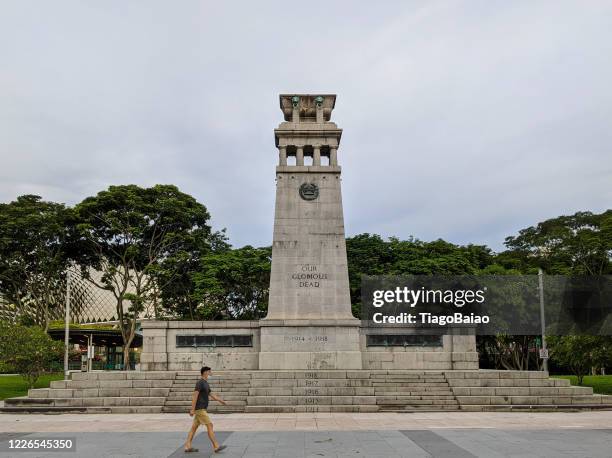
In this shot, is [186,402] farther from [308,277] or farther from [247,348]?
[308,277]

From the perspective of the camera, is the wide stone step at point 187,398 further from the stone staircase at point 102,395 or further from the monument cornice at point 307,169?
the monument cornice at point 307,169

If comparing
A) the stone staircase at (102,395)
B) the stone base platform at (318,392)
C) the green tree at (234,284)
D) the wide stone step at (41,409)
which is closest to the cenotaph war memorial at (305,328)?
the stone base platform at (318,392)

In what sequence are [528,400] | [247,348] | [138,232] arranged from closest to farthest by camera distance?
[528,400]
[247,348]
[138,232]

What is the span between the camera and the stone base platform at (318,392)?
2166 centimetres

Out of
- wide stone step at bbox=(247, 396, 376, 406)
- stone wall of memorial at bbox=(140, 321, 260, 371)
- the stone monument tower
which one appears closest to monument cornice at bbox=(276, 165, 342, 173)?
the stone monument tower

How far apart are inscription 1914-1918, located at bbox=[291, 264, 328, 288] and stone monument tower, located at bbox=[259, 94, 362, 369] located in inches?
1.8

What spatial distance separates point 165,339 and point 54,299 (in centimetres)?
3317

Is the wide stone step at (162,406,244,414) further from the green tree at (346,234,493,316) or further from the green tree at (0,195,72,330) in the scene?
the green tree at (0,195,72,330)

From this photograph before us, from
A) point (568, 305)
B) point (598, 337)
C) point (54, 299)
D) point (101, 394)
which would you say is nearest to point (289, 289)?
point (101, 394)

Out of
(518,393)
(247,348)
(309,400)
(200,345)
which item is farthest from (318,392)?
(518,393)

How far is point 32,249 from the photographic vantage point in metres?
46.4

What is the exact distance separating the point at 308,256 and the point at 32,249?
2893cm

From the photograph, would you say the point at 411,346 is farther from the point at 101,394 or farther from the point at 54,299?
the point at 54,299

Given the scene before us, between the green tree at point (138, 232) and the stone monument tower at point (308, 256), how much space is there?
62.6 feet
